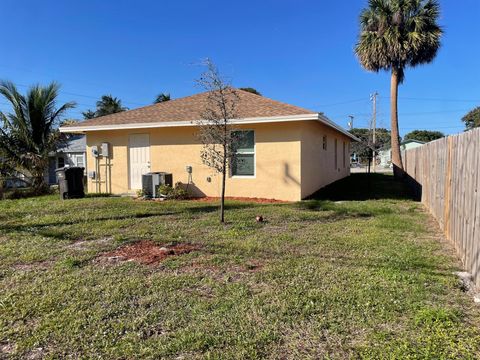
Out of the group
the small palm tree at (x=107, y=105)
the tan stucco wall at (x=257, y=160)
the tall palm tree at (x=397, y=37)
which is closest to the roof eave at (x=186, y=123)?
the tan stucco wall at (x=257, y=160)

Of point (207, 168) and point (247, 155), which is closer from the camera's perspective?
point (247, 155)

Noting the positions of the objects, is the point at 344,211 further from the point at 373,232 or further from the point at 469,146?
the point at 469,146

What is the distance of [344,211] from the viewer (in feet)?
29.2

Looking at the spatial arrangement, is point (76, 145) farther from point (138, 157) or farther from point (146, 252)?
point (146, 252)

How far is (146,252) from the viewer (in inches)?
212

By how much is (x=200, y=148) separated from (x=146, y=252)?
6753 millimetres

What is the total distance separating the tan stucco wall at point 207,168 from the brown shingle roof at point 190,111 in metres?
0.38

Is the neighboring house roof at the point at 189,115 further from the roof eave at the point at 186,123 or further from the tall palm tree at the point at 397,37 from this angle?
the tall palm tree at the point at 397,37

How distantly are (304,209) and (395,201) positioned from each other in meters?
3.49

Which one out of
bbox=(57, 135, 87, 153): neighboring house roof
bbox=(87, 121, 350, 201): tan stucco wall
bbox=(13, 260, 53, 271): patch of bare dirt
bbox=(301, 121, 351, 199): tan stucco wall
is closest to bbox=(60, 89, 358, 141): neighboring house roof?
bbox=(87, 121, 350, 201): tan stucco wall

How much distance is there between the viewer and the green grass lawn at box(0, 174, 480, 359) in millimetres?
2834

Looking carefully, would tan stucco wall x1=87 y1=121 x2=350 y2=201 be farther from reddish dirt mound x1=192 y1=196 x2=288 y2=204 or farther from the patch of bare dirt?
the patch of bare dirt

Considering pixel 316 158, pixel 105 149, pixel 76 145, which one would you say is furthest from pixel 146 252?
pixel 76 145

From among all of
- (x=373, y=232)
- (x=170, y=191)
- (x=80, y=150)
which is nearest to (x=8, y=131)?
(x=170, y=191)
